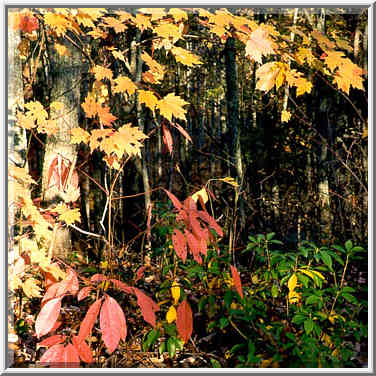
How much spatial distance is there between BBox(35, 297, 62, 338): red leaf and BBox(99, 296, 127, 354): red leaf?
213 millimetres

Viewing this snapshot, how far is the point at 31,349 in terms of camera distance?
1.68 metres

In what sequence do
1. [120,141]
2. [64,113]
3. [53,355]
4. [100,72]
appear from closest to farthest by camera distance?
[53,355] → [120,141] → [100,72] → [64,113]

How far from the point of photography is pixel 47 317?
1.32m

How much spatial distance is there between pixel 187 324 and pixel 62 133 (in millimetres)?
1370

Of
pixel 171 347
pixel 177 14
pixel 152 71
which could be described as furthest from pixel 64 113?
pixel 171 347

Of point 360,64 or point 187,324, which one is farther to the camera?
point 360,64

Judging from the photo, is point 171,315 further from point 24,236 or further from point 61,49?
point 61,49

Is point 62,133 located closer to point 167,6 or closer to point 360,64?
point 167,6

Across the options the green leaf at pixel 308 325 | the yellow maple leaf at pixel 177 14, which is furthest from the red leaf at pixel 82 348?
the yellow maple leaf at pixel 177 14

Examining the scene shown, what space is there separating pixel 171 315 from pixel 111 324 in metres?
0.50

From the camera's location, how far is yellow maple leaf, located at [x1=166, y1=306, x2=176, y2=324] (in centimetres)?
166

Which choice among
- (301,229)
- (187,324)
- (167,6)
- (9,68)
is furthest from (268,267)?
(9,68)

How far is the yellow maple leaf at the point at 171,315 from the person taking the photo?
1661 mm

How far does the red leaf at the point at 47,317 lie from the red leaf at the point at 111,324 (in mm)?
213
